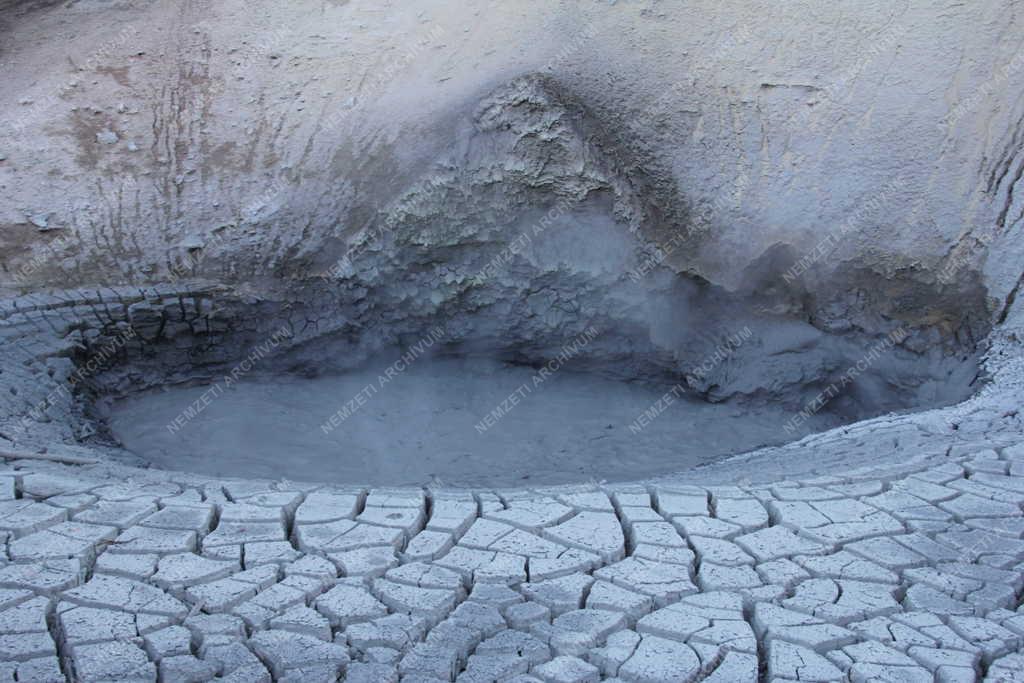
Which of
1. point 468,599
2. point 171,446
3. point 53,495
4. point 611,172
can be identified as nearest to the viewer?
point 468,599

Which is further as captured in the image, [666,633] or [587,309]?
[587,309]

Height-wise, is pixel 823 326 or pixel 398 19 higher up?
pixel 398 19

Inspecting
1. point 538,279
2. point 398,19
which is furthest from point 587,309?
point 398,19

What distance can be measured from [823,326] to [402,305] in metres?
2.14

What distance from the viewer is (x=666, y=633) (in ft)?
8.06

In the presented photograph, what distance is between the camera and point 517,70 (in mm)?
4898

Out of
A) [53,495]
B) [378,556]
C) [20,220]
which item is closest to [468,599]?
[378,556]

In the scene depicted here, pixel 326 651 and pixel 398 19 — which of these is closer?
pixel 326 651

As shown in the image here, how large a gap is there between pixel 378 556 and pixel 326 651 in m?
0.41

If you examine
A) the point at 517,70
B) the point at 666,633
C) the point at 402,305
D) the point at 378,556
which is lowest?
the point at 666,633

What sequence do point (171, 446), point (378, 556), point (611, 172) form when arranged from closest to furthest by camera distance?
1. point (378, 556)
2. point (171, 446)
3. point (611, 172)

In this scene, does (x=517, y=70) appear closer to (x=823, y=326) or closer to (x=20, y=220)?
(x=823, y=326)

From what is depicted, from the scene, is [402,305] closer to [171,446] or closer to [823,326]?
[171,446]

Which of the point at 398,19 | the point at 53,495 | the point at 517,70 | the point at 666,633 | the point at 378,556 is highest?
the point at 398,19
